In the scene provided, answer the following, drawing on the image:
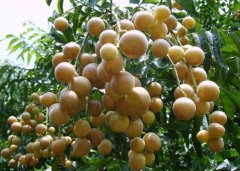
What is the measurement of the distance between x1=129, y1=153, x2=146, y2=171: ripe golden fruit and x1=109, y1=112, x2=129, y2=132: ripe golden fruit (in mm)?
100

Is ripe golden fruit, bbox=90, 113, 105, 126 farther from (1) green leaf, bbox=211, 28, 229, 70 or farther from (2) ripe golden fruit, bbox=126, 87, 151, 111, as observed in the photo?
(1) green leaf, bbox=211, 28, 229, 70

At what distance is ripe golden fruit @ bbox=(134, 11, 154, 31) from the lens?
89 centimetres

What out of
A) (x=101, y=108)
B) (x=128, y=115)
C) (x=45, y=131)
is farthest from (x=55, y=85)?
(x=128, y=115)

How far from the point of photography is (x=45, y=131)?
159 cm

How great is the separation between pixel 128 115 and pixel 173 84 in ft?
1.62

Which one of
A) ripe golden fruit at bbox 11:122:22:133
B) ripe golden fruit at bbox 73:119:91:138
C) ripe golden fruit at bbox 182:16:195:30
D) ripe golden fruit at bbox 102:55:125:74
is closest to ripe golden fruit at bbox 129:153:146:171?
ripe golden fruit at bbox 73:119:91:138

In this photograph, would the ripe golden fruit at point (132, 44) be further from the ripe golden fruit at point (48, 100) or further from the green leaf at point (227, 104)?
the green leaf at point (227, 104)

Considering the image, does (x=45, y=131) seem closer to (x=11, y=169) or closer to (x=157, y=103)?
(x=11, y=169)

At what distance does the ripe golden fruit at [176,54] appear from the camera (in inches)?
35.8

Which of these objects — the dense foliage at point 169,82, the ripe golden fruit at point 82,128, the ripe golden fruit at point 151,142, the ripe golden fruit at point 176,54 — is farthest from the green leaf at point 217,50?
the ripe golden fruit at point 82,128

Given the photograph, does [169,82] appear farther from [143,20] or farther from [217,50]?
[143,20]

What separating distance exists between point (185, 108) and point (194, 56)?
14cm

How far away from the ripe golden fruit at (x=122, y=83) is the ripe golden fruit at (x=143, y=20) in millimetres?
154

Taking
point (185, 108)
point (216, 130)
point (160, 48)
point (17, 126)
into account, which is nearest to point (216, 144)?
point (216, 130)
